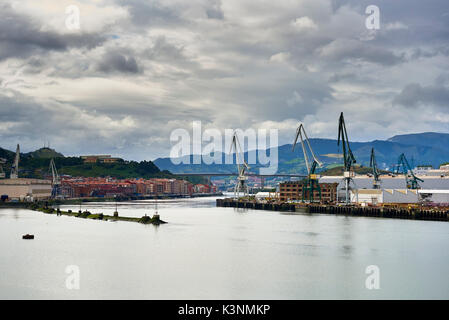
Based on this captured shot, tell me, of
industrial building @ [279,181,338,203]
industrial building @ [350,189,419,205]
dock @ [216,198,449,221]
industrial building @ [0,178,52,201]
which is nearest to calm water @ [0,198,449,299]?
dock @ [216,198,449,221]

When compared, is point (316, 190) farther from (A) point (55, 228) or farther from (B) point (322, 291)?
(B) point (322, 291)

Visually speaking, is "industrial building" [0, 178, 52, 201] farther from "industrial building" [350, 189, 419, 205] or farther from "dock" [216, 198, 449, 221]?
"industrial building" [350, 189, 419, 205]

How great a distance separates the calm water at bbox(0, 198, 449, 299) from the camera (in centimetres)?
2962

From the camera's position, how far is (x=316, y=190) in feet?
406

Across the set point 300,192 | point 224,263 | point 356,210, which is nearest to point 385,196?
point 356,210

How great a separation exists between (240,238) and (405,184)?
8106 cm

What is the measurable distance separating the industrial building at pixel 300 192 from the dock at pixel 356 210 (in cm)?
784

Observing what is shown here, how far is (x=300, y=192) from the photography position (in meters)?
128

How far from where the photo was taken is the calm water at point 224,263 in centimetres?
2962

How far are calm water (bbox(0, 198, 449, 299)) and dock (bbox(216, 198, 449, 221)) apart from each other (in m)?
19.9

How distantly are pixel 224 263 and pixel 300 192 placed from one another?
91.5m

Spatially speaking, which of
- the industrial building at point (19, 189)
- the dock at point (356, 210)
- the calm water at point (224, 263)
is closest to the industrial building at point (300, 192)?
the dock at point (356, 210)

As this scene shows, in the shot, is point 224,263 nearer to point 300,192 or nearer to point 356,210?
point 356,210
